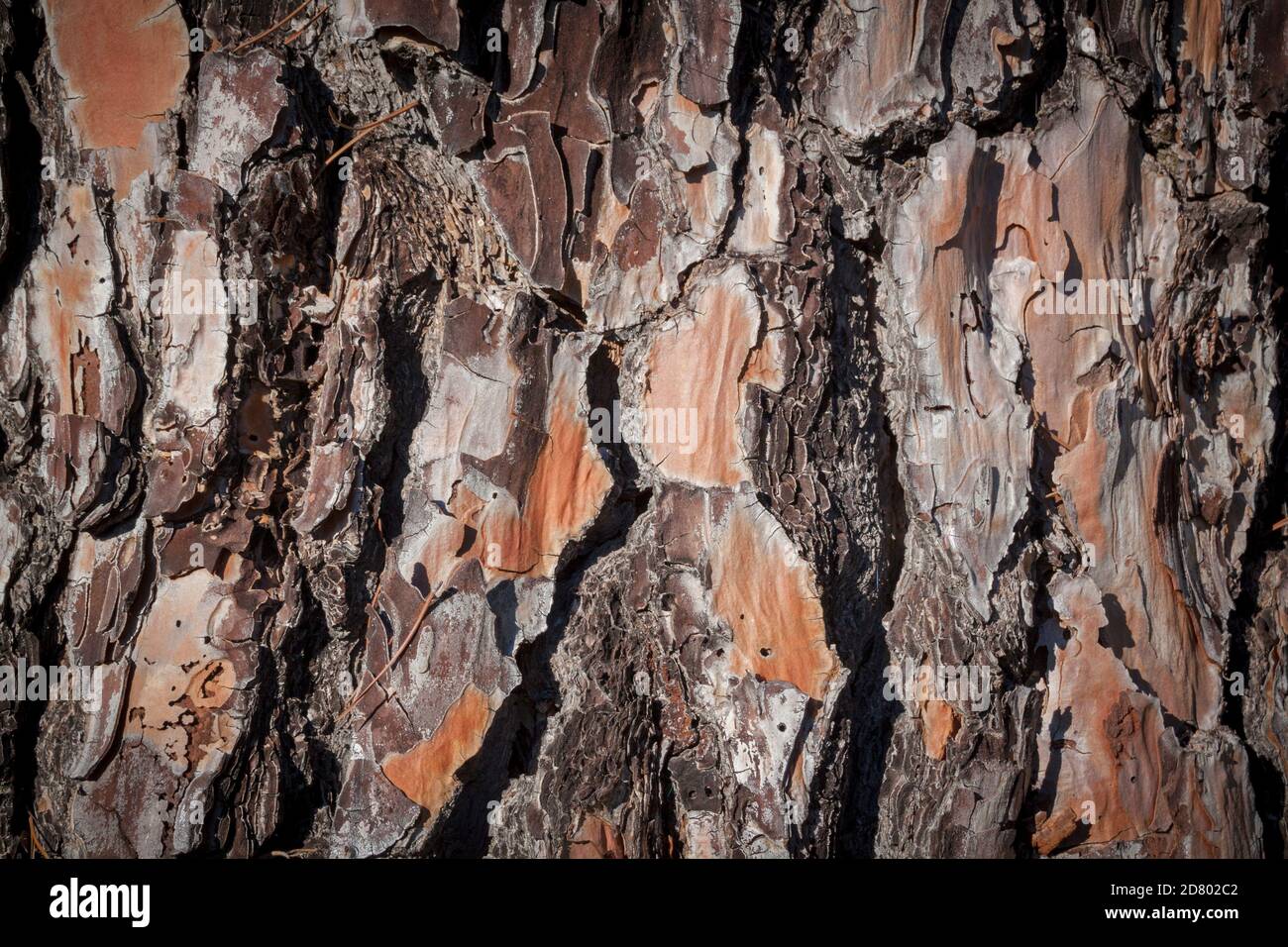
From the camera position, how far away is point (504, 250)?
1340 millimetres

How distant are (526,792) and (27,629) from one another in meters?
0.91

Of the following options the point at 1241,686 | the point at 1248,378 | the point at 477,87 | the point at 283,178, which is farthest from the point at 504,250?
the point at 1241,686

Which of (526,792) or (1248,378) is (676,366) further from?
(1248,378)

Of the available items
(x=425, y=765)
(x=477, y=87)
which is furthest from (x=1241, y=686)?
(x=477, y=87)

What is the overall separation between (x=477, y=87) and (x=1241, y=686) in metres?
1.75

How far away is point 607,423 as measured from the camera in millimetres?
1358

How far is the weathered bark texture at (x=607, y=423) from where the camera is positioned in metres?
1.32

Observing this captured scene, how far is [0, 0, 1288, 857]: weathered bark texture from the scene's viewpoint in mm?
1315

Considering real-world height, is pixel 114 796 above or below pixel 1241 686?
below

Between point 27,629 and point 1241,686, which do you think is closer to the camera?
point 27,629

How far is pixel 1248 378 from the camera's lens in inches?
58.8

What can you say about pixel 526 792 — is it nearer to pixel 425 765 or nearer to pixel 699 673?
pixel 425 765

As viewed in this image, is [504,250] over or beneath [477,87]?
beneath
